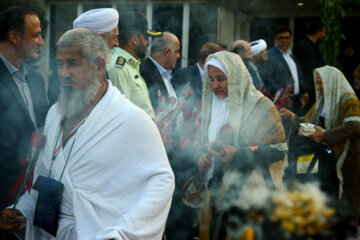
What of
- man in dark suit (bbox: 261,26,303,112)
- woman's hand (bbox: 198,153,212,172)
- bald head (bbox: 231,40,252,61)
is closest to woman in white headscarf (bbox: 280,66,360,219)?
bald head (bbox: 231,40,252,61)

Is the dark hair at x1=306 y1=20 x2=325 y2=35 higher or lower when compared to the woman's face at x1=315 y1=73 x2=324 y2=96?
higher

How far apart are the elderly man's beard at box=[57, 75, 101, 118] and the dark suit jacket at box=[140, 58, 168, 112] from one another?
2.04 metres

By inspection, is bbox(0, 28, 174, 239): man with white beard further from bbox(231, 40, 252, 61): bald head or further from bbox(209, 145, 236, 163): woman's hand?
bbox(231, 40, 252, 61): bald head

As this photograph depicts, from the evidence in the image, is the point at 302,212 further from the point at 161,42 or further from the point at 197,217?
the point at 161,42

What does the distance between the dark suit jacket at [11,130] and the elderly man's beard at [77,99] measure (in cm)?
76

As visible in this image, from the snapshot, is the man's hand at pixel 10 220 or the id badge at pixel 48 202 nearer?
the id badge at pixel 48 202

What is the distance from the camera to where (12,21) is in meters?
3.91

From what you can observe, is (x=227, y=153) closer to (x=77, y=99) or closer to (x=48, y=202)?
(x=77, y=99)

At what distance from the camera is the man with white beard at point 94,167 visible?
2725mm

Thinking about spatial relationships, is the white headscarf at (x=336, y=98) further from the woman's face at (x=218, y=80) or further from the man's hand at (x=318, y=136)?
the woman's face at (x=218, y=80)

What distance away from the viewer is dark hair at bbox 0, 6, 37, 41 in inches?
153

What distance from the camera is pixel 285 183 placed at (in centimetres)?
489

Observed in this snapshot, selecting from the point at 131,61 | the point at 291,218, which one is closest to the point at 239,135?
the point at 131,61

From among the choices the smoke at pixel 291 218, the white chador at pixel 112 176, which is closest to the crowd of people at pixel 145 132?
the white chador at pixel 112 176
